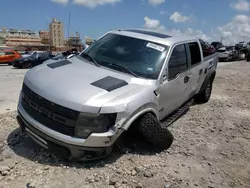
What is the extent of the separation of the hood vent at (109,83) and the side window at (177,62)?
3.29 ft

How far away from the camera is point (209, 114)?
18.9 feet

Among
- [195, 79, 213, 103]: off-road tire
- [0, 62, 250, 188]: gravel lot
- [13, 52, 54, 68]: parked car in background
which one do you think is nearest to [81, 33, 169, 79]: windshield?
[0, 62, 250, 188]: gravel lot

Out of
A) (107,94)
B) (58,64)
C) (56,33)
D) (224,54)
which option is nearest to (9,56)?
(224,54)

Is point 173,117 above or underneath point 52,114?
underneath

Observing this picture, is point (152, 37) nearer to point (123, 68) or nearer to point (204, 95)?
point (123, 68)

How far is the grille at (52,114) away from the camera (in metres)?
2.87

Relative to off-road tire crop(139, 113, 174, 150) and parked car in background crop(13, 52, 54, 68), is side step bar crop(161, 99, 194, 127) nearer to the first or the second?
off-road tire crop(139, 113, 174, 150)

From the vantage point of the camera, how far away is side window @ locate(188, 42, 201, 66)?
16.5 feet

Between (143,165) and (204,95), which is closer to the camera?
(143,165)

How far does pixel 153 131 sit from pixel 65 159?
1222 mm

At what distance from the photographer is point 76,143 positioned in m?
2.88

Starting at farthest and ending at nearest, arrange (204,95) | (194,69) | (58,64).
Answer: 1. (204,95)
2. (194,69)
3. (58,64)

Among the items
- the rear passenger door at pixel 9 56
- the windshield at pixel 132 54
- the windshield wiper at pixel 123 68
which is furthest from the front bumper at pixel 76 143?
the rear passenger door at pixel 9 56

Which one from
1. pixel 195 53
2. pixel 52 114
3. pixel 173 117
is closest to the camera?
pixel 52 114
